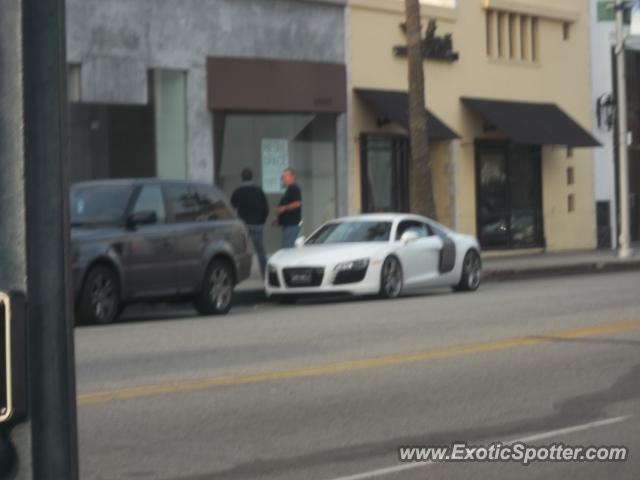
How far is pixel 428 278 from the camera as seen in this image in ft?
72.9

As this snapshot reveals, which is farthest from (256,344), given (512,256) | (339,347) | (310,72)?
(512,256)

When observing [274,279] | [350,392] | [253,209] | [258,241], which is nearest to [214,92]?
[253,209]

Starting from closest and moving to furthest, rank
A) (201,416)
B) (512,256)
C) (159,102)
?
(201,416) → (159,102) → (512,256)

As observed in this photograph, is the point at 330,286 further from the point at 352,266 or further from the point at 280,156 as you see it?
the point at 280,156

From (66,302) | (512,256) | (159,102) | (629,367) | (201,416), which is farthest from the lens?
(512,256)

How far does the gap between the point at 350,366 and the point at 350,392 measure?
151cm

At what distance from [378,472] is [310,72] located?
21.2m

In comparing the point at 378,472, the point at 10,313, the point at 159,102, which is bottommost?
the point at 378,472

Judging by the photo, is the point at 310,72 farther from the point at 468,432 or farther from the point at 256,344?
the point at 468,432

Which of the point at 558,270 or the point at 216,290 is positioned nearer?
the point at 216,290

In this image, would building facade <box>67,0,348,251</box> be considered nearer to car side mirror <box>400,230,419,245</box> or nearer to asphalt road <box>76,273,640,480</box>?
car side mirror <box>400,230,419,245</box>

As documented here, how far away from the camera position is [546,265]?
97.6 ft

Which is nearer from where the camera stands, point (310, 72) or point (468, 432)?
point (468, 432)

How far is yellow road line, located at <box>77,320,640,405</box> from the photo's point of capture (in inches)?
416
